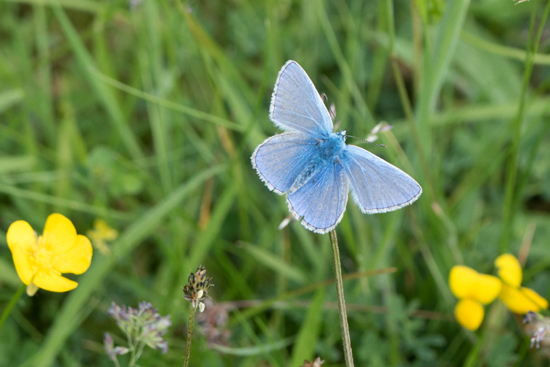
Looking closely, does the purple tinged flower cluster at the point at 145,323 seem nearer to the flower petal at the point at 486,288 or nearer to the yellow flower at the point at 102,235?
the yellow flower at the point at 102,235

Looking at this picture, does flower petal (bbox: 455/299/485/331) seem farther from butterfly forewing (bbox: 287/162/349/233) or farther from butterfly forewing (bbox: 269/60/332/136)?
butterfly forewing (bbox: 269/60/332/136)

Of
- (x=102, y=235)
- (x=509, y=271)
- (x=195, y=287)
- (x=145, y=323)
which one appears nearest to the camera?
(x=195, y=287)

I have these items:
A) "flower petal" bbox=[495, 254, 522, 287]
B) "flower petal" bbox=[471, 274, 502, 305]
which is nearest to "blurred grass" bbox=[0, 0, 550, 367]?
"flower petal" bbox=[471, 274, 502, 305]

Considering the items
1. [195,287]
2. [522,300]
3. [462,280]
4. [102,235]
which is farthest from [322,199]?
[102,235]

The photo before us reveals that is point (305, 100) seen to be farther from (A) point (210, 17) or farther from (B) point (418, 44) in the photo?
(A) point (210, 17)

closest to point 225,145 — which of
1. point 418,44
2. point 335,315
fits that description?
point 335,315

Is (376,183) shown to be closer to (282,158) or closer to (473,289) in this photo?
(282,158)
